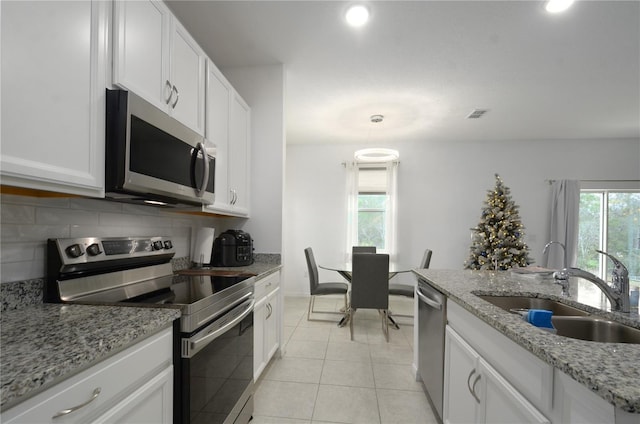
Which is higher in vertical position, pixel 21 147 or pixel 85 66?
pixel 85 66

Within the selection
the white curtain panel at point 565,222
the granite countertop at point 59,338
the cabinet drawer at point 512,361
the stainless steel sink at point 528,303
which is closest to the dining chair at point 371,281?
the stainless steel sink at point 528,303

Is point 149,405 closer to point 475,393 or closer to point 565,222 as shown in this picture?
point 475,393

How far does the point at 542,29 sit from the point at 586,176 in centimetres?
385

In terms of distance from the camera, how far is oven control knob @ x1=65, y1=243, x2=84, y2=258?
1.18 metres

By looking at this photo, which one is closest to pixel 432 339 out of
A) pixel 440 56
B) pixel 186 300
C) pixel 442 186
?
pixel 186 300

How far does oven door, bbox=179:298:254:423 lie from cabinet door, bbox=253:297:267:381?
16 centimetres

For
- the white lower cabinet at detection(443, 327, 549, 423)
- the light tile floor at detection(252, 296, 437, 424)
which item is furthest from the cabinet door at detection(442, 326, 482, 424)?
the light tile floor at detection(252, 296, 437, 424)

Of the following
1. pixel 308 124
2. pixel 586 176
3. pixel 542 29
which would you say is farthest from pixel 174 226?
pixel 586 176

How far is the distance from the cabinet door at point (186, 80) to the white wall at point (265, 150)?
823 millimetres

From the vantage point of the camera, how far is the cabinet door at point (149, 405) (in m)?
0.79

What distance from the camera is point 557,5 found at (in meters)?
1.84

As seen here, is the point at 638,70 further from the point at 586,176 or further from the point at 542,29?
the point at 586,176

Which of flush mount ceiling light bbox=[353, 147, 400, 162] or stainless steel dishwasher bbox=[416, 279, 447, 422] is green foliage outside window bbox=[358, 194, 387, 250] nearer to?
flush mount ceiling light bbox=[353, 147, 400, 162]

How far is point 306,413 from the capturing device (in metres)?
1.83
